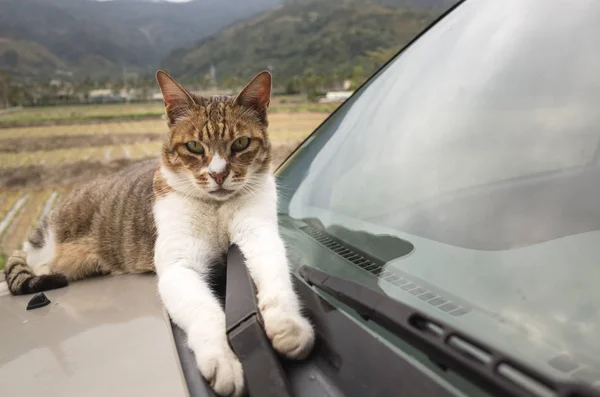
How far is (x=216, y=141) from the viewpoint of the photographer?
167cm

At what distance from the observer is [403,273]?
927 millimetres

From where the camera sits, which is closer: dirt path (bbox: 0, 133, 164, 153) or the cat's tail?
the cat's tail

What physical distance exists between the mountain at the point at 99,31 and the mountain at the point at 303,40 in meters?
0.14

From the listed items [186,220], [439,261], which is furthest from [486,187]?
[186,220]

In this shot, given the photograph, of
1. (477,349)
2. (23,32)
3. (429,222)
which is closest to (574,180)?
(429,222)

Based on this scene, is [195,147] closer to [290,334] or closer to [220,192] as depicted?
[220,192]

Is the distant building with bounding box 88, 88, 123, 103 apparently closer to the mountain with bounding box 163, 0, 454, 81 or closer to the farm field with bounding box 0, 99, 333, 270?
the farm field with bounding box 0, 99, 333, 270

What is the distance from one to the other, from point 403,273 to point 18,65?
2.62 meters

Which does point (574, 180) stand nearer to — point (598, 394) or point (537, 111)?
point (537, 111)

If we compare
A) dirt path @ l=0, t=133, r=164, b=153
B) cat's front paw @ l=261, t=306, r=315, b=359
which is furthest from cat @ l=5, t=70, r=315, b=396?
dirt path @ l=0, t=133, r=164, b=153

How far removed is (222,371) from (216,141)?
1.01 meters

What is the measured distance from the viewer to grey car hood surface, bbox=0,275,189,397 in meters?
0.86

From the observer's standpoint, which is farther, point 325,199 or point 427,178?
point 325,199

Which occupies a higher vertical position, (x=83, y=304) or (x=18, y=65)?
(x=18, y=65)
